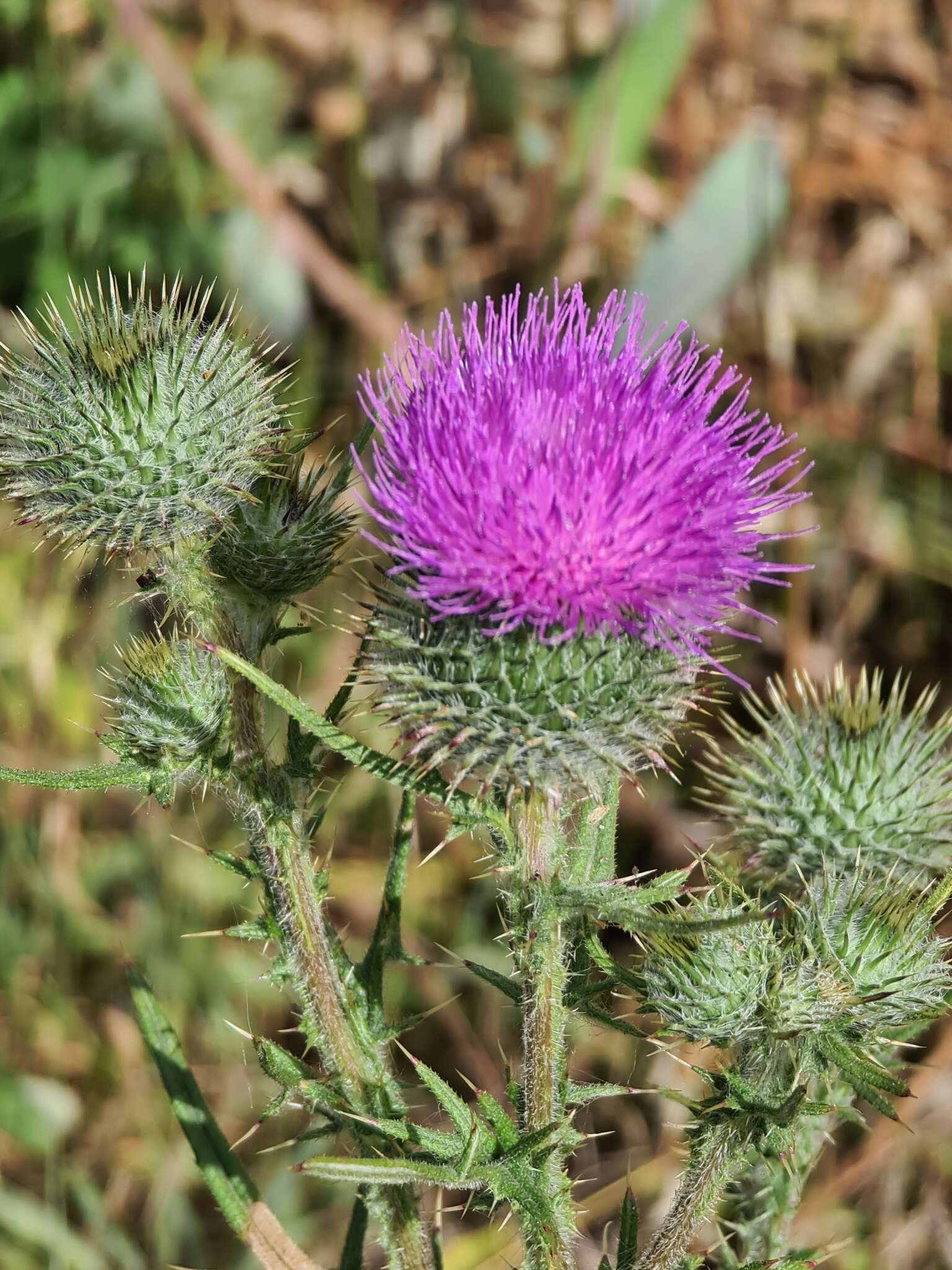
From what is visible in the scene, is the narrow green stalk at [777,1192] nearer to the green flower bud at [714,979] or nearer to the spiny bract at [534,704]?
the green flower bud at [714,979]

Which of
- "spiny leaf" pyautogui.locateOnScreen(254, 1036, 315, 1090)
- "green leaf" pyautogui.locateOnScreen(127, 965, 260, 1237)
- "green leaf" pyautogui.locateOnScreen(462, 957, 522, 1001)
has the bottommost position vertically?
"green leaf" pyautogui.locateOnScreen(127, 965, 260, 1237)

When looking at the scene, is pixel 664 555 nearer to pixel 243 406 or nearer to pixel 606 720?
pixel 606 720

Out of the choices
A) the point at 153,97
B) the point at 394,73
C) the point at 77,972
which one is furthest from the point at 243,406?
the point at 394,73

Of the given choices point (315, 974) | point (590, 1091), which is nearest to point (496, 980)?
point (590, 1091)

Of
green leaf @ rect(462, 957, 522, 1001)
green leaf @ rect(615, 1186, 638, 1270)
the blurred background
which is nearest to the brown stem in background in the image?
the blurred background

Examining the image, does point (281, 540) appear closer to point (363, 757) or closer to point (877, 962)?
point (363, 757)

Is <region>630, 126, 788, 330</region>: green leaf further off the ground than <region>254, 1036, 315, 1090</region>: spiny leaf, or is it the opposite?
<region>630, 126, 788, 330</region>: green leaf

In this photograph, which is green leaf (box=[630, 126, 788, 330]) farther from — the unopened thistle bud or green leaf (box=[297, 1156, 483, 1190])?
green leaf (box=[297, 1156, 483, 1190])
